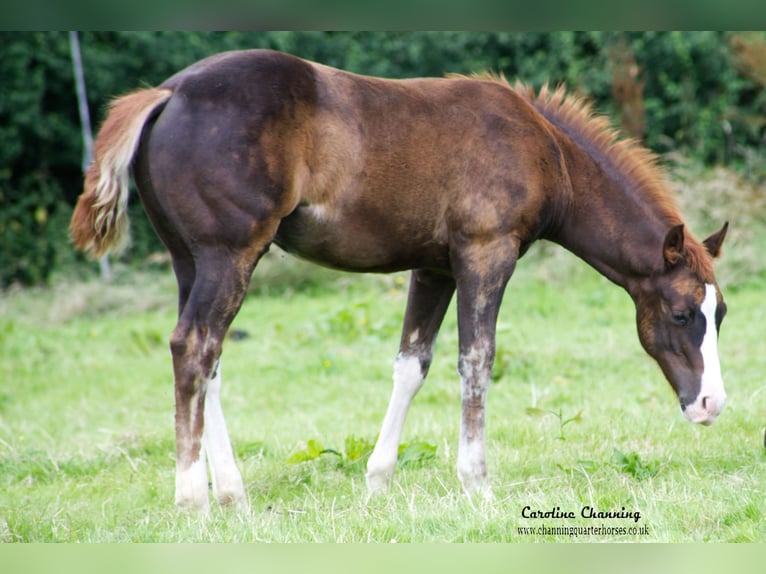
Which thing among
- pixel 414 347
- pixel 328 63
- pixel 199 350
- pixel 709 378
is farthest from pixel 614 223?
pixel 328 63

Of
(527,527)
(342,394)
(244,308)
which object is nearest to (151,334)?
(244,308)

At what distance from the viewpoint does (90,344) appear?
33.6ft

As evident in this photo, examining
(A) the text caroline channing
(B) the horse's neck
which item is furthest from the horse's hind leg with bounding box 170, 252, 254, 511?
(B) the horse's neck

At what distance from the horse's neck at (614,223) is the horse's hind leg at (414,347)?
0.74 m

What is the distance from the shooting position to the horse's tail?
161 inches

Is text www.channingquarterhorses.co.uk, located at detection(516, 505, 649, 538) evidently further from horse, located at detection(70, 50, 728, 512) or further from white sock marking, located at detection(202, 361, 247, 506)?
white sock marking, located at detection(202, 361, 247, 506)

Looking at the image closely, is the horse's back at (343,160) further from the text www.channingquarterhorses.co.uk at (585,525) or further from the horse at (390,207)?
the text www.channingquarterhorses.co.uk at (585,525)

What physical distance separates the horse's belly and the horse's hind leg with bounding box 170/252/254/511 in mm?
334

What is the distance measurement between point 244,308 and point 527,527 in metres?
7.94

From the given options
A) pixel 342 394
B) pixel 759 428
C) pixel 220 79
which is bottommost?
pixel 342 394

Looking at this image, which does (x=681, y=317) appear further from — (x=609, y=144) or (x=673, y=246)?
(x=609, y=144)

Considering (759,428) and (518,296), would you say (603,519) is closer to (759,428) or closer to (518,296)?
(759,428)

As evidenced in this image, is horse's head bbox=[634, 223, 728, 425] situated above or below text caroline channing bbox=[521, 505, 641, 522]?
above

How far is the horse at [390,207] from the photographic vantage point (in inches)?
163
